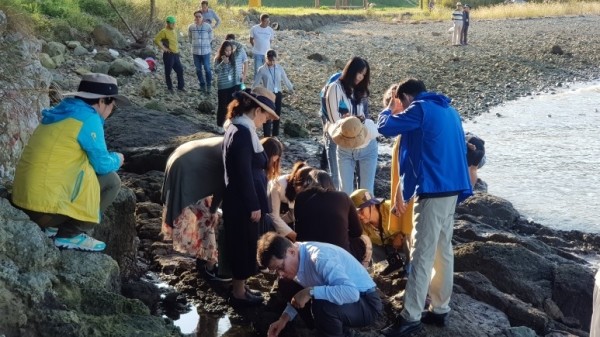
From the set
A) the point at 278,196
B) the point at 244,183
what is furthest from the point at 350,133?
the point at 244,183

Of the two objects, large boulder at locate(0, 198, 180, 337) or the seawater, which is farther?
the seawater

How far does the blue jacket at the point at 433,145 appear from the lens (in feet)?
17.7

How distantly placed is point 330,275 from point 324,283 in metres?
0.08

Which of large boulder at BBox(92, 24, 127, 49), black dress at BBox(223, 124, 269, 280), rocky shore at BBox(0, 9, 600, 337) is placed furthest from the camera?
large boulder at BBox(92, 24, 127, 49)

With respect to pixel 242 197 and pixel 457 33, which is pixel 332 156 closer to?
pixel 242 197

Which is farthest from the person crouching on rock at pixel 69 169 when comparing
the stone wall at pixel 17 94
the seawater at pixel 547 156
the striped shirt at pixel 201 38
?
the striped shirt at pixel 201 38

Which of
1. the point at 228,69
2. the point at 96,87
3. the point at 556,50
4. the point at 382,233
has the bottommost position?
the point at 556,50

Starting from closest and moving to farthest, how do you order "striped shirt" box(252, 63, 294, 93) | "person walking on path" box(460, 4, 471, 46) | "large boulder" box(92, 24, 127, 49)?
"striped shirt" box(252, 63, 294, 93)
"large boulder" box(92, 24, 127, 49)
"person walking on path" box(460, 4, 471, 46)

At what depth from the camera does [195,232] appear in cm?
639

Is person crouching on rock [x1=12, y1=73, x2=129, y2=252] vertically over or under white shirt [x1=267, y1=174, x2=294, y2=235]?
over

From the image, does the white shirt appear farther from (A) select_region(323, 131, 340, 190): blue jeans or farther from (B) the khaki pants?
(A) select_region(323, 131, 340, 190): blue jeans

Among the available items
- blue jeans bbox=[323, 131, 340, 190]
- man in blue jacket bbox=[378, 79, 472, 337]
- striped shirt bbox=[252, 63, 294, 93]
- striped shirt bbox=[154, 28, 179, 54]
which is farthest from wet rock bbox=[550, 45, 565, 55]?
man in blue jacket bbox=[378, 79, 472, 337]

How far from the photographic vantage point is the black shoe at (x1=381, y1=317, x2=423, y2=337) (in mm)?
5410

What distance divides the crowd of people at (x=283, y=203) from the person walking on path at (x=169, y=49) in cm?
957
